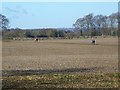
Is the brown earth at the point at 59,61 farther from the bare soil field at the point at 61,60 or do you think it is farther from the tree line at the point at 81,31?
the tree line at the point at 81,31

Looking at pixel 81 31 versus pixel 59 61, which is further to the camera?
pixel 81 31

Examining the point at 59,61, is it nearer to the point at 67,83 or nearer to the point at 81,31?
the point at 67,83

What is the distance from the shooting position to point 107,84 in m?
12.0

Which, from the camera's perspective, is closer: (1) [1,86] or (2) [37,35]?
(1) [1,86]

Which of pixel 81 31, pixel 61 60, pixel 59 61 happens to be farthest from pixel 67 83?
pixel 81 31

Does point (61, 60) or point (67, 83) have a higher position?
point (67, 83)

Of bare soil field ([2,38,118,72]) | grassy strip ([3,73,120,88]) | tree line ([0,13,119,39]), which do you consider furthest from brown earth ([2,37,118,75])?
tree line ([0,13,119,39])

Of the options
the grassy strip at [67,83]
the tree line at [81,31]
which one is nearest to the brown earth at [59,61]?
the grassy strip at [67,83]

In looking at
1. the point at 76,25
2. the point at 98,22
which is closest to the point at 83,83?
the point at 98,22

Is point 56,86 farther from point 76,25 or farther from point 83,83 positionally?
point 76,25

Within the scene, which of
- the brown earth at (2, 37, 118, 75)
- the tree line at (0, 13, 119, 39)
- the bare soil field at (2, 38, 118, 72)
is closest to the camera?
the brown earth at (2, 37, 118, 75)

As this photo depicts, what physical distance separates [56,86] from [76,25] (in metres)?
158

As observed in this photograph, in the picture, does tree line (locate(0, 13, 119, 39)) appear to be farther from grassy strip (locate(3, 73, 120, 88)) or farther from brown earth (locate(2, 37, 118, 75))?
grassy strip (locate(3, 73, 120, 88))

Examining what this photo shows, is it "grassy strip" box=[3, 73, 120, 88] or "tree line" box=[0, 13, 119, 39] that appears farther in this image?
"tree line" box=[0, 13, 119, 39]
